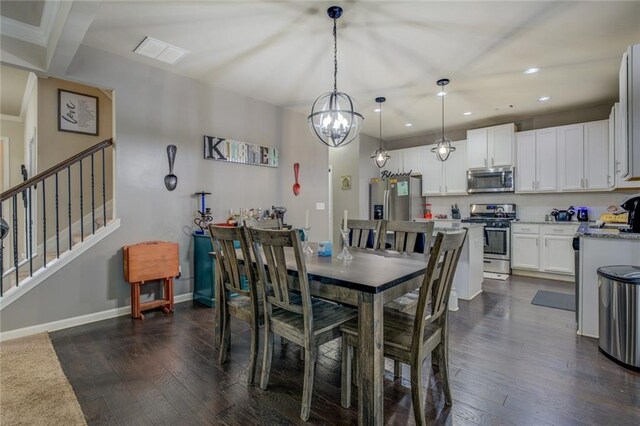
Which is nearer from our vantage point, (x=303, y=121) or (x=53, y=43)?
(x=53, y=43)

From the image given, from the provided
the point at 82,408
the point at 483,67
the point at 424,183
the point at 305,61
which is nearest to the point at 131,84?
the point at 305,61

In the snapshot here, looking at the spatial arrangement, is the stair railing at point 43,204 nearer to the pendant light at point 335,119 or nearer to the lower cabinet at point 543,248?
the pendant light at point 335,119

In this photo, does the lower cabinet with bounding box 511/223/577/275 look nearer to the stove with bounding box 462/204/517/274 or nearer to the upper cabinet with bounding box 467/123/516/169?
the stove with bounding box 462/204/517/274

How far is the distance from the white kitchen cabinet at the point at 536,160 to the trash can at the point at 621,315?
3.17 metres

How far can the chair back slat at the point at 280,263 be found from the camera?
5.46 ft

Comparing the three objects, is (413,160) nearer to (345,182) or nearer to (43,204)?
(345,182)

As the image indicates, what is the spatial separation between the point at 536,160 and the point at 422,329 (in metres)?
5.21

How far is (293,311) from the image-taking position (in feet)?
5.84

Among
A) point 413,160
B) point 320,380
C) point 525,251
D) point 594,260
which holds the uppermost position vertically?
point 413,160

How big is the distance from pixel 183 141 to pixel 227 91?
3.30 ft

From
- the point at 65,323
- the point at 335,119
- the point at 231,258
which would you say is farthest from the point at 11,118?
the point at 335,119

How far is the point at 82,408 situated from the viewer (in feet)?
5.97

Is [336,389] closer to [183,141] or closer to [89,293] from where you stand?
[89,293]

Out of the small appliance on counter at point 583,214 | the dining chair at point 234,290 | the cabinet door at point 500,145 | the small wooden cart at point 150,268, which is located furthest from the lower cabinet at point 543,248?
the small wooden cart at point 150,268
